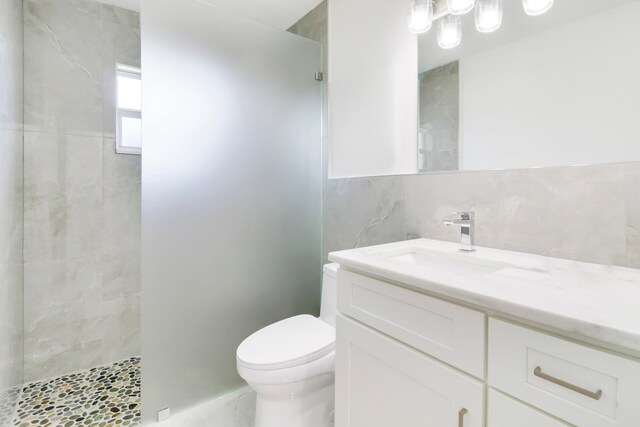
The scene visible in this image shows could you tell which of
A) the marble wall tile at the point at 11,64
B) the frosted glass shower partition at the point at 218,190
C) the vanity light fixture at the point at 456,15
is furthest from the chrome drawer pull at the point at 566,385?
the marble wall tile at the point at 11,64

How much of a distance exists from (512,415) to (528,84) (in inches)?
41.0

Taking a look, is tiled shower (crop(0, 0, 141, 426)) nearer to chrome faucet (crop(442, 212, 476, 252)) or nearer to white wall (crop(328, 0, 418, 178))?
white wall (crop(328, 0, 418, 178))

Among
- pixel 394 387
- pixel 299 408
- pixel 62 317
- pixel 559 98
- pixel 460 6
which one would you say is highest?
pixel 460 6

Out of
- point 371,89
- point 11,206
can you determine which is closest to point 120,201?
point 11,206

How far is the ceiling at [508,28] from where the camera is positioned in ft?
3.12

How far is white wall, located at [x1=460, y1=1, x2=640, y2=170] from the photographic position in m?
0.86

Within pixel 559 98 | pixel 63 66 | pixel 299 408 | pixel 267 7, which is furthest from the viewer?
pixel 267 7

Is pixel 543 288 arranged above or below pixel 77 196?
below

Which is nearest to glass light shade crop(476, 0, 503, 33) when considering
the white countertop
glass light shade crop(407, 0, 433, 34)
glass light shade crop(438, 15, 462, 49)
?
glass light shade crop(438, 15, 462, 49)

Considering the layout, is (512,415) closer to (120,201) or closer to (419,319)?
(419,319)

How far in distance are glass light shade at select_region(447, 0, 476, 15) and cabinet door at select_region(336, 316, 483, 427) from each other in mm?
1261

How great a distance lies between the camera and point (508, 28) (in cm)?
110

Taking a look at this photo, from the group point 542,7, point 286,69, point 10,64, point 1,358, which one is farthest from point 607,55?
point 1,358

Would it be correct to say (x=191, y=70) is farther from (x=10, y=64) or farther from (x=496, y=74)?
(x=496, y=74)
